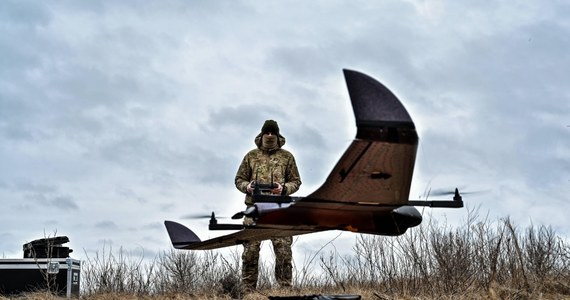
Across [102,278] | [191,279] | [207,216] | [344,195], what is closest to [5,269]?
[102,278]

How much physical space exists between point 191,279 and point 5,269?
8.15 ft

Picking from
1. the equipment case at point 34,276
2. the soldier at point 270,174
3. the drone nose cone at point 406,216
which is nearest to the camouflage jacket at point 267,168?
the soldier at point 270,174

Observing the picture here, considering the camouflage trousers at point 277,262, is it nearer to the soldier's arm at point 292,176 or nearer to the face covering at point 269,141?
the soldier's arm at point 292,176

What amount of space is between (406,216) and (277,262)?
3.37 meters

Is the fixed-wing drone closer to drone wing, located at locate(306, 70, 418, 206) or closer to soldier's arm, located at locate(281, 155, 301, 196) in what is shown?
drone wing, located at locate(306, 70, 418, 206)

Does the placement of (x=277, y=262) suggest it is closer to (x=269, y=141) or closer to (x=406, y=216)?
(x=269, y=141)

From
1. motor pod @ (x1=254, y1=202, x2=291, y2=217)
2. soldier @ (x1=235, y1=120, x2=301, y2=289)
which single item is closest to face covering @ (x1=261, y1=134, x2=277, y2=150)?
soldier @ (x1=235, y1=120, x2=301, y2=289)

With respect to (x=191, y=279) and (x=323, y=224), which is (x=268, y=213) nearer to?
(x=323, y=224)

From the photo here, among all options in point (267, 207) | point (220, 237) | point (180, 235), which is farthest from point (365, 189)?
point (180, 235)

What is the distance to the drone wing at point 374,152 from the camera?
3441 millimetres

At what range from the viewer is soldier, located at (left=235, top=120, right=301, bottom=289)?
7.89 m

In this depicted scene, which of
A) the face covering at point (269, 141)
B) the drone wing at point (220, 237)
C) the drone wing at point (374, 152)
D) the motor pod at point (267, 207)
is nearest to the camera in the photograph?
the drone wing at point (374, 152)

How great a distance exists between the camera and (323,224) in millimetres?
4641

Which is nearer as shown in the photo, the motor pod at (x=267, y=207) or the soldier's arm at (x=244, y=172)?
the motor pod at (x=267, y=207)
